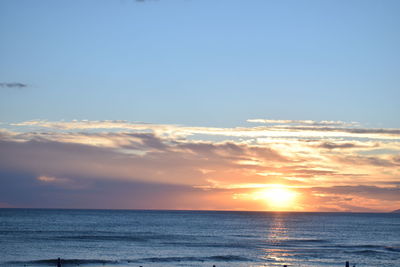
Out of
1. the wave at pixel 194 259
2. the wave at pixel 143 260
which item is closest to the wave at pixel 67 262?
the wave at pixel 143 260

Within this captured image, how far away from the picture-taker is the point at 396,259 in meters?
60.4

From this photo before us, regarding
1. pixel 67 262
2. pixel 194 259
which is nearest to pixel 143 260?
pixel 194 259

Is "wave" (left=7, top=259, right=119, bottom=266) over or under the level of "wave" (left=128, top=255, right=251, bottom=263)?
under

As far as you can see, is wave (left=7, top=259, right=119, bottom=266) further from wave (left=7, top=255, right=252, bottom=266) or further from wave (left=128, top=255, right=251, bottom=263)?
wave (left=128, top=255, right=251, bottom=263)

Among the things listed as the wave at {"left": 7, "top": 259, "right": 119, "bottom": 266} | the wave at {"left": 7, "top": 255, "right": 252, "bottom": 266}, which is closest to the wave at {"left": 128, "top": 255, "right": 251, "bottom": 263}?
the wave at {"left": 7, "top": 255, "right": 252, "bottom": 266}

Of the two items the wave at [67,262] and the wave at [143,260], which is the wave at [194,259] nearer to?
the wave at [143,260]

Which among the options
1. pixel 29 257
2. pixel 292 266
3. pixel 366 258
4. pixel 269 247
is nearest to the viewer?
pixel 292 266

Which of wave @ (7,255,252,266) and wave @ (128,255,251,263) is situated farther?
wave @ (128,255,251,263)

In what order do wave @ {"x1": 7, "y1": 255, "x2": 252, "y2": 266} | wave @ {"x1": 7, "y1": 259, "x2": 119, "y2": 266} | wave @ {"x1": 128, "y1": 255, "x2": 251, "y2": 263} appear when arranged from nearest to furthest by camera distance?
wave @ {"x1": 7, "y1": 259, "x2": 119, "y2": 266}
wave @ {"x1": 7, "y1": 255, "x2": 252, "y2": 266}
wave @ {"x1": 128, "y1": 255, "x2": 251, "y2": 263}

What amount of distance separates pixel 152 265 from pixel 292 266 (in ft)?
46.6

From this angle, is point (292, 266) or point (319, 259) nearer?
point (292, 266)

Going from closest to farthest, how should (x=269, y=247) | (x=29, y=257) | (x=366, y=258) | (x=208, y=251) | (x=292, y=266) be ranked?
(x=292, y=266), (x=29, y=257), (x=366, y=258), (x=208, y=251), (x=269, y=247)

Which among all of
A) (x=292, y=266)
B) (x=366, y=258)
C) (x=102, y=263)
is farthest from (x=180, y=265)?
(x=366, y=258)

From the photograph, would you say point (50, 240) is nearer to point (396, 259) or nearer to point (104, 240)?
point (104, 240)
